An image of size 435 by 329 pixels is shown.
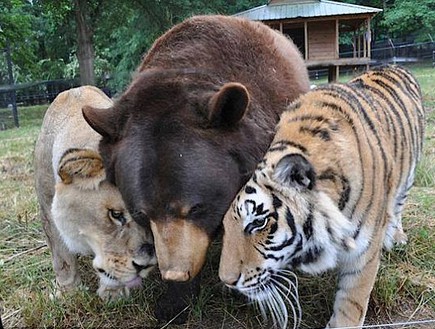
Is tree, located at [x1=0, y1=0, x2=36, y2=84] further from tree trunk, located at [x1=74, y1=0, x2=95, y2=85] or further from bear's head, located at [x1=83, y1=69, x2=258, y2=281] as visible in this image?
bear's head, located at [x1=83, y1=69, x2=258, y2=281]

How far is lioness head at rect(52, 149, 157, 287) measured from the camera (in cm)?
224

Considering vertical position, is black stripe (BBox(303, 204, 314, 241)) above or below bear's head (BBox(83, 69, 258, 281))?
below

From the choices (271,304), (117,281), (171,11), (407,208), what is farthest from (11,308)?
(171,11)

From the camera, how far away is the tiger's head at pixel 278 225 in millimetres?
1869

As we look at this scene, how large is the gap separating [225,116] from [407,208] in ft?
7.53

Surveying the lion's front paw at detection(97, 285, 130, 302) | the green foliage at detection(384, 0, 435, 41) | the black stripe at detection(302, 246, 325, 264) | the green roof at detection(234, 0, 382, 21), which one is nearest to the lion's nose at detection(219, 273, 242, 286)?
the black stripe at detection(302, 246, 325, 264)

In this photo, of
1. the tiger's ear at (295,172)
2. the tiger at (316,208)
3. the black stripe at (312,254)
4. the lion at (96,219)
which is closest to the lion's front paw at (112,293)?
the lion at (96,219)

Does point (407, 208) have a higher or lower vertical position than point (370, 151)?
lower

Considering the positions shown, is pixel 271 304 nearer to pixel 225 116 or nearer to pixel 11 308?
pixel 225 116

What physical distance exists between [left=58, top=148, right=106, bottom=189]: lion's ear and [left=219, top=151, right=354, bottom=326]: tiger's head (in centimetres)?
65

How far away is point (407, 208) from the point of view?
381 centimetres

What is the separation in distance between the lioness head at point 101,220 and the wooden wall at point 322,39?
536 inches

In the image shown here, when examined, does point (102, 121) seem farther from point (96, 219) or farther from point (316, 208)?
point (316, 208)

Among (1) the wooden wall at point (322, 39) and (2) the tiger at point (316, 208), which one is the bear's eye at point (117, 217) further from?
(1) the wooden wall at point (322, 39)
